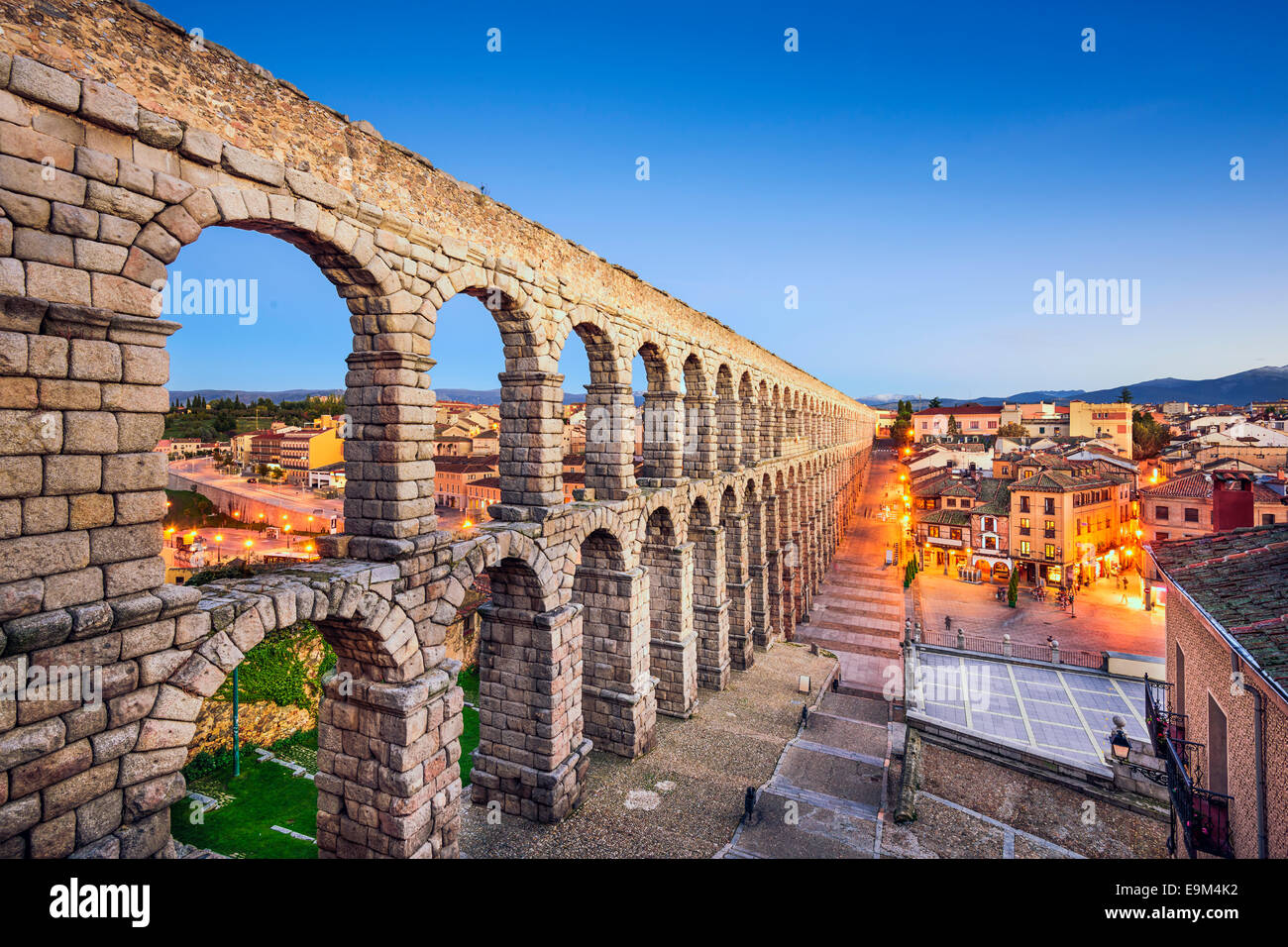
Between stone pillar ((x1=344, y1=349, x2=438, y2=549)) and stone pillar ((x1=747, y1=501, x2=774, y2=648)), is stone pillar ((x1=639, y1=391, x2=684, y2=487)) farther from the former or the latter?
stone pillar ((x1=344, y1=349, x2=438, y2=549))

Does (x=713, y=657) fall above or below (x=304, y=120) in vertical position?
below

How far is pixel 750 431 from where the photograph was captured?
26578 mm

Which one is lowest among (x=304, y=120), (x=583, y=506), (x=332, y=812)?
(x=332, y=812)

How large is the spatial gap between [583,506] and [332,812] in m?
7.41

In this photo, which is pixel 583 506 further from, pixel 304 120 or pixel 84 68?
pixel 84 68

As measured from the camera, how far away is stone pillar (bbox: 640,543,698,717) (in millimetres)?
19172

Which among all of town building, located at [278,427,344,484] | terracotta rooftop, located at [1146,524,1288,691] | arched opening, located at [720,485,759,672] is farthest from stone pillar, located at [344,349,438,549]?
town building, located at [278,427,344,484]

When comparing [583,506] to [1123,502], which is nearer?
[583,506]

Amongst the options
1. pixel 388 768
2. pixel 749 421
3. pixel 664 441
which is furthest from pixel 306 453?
pixel 388 768

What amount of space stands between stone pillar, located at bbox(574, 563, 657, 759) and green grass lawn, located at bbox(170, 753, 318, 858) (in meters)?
7.57
